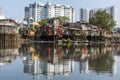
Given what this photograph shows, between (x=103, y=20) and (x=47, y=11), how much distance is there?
73.1m

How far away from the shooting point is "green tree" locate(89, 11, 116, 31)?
4469 inches

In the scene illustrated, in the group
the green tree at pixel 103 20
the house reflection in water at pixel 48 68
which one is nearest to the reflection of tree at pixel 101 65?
the house reflection in water at pixel 48 68

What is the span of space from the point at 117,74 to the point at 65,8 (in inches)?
6700

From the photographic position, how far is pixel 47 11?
184 m

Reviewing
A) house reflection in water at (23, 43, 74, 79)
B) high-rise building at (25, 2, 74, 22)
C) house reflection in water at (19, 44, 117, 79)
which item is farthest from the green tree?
house reflection in water at (23, 43, 74, 79)

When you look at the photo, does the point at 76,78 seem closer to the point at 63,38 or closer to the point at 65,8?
the point at 63,38

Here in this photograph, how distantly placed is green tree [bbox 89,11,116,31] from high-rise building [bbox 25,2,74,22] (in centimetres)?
6734

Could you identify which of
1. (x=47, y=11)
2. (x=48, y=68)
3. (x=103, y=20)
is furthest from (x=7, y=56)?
(x=47, y=11)

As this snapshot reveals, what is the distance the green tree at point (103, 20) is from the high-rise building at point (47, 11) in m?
67.3

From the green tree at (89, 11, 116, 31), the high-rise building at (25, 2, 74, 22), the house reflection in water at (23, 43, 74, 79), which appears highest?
the high-rise building at (25, 2, 74, 22)

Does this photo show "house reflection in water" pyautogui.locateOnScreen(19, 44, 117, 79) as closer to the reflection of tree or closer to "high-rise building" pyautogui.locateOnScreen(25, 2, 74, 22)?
the reflection of tree

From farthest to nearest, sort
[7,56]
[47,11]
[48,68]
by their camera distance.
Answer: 1. [47,11]
2. [7,56]
3. [48,68]

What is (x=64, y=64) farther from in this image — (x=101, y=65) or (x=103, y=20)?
(x=103, y=20)

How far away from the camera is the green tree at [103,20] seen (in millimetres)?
113500
